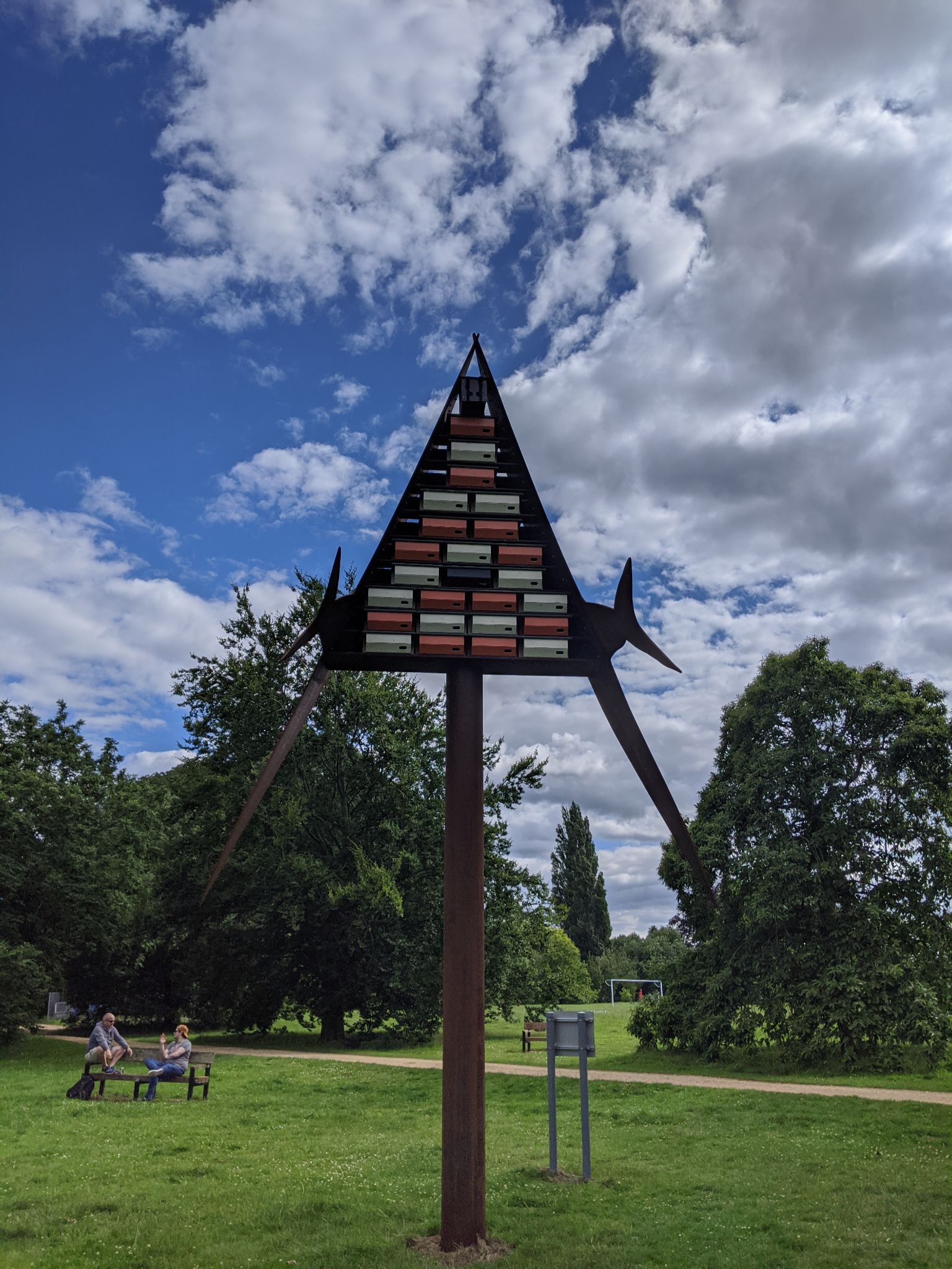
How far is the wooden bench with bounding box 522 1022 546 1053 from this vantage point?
24141 millimetres

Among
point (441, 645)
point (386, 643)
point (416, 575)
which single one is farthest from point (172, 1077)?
point (416, 575)

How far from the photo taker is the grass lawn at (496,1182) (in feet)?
25.2

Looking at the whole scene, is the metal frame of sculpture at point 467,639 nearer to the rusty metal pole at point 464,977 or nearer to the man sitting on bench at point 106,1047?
the rusty metal pole at point 464,977

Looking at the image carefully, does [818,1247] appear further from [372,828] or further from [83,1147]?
[372,828]

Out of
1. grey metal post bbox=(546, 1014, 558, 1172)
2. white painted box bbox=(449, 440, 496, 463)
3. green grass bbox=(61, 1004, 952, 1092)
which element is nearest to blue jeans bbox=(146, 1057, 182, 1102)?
grey metal post bbox=(546, 1014, 558, 1172)

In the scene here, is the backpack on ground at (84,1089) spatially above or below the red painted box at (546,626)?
below

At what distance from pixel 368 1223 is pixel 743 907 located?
12992 mm

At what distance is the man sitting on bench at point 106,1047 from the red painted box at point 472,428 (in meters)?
11.9

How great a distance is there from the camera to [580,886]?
7144 cm

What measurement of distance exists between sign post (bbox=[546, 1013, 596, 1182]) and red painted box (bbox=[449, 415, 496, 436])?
19.9 feet

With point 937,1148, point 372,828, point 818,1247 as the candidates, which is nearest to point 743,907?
point 937,1148

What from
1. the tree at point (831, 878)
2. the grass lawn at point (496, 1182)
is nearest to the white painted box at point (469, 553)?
the grass lawn at point (496, 1182)

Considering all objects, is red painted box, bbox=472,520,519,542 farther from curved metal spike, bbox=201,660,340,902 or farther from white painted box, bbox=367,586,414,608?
A: curved metal spike, bbox=201,660,340,902

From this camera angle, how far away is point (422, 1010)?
994 inches
